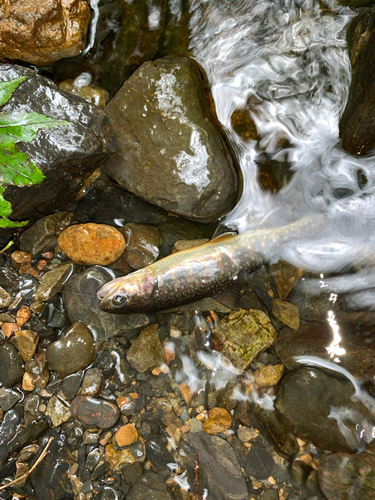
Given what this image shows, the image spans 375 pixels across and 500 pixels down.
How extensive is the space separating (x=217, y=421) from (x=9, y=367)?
8.51 feet

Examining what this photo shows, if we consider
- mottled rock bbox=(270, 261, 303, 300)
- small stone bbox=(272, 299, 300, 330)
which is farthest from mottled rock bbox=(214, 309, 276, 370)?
mottled rock bbox=(270, 261, 303, 300)

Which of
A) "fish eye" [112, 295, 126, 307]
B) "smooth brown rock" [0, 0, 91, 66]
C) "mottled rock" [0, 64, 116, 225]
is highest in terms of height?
"smooth brown rock" [0, 0, 91, 66]

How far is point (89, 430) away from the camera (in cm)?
383

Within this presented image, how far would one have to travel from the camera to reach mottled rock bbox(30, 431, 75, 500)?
3662mm

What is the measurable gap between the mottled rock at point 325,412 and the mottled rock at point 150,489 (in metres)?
1.55

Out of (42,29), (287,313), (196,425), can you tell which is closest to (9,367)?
(196,425)

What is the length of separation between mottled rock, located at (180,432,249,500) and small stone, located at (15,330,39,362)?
2.13 meters

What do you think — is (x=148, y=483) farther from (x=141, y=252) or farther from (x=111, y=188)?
(x=111, y=188)

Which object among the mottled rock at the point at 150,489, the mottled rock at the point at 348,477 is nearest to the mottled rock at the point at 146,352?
the mottled rock at the point at 150,489

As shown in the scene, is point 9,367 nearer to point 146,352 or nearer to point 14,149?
point 146,352

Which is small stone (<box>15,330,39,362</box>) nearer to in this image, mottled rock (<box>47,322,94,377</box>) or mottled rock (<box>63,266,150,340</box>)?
mottled rock (<box>47,322,94,377</box>)

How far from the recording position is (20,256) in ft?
13.6

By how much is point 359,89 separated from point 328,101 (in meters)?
0.33

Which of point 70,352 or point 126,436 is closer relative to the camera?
point 126,436
